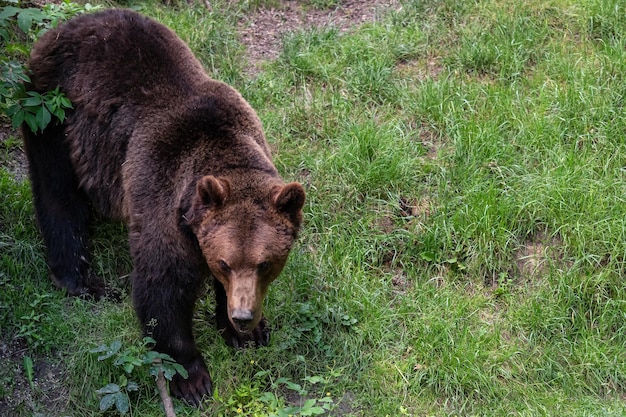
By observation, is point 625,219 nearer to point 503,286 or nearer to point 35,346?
point 503,286

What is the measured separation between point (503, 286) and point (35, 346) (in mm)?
3311

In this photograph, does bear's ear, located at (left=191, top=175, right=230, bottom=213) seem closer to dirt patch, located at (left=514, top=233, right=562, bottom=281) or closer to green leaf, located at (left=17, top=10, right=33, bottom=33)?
green leaf, located at (left=17, top=10, right=33, bottom=33)

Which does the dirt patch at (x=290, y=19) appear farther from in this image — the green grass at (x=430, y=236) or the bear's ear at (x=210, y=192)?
the bear's ear at (x=210, y=192)

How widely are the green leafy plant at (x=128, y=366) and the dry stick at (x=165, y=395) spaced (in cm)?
3

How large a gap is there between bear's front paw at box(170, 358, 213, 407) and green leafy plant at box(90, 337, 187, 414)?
8cm

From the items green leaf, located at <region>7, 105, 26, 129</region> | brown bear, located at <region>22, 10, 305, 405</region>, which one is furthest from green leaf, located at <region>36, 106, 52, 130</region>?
brown bear, located at <region>22, 10, 305, 405</region>

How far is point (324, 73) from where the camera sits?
7.39 m

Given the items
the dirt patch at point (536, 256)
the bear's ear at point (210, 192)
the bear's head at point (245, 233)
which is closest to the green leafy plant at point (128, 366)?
the bear's head at point (245, 233)

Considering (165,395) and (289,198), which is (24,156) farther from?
(289,198)

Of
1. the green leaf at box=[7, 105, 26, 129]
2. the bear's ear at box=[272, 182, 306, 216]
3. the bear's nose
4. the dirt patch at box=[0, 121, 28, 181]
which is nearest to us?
the bear's nose

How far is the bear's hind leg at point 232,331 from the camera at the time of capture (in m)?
5.51

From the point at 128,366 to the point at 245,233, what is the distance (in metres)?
1.19

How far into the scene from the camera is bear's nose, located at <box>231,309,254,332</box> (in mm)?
4559

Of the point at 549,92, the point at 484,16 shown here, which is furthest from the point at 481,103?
the point at 484,16
